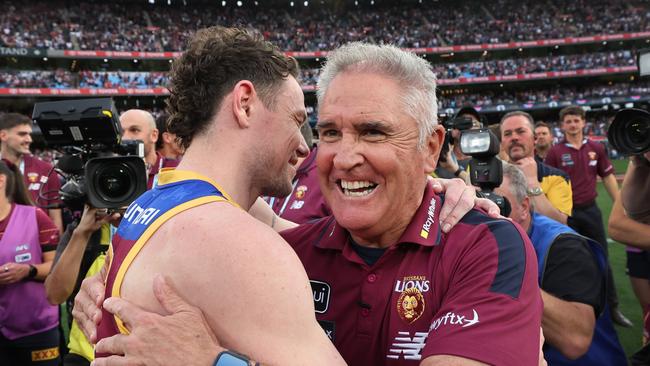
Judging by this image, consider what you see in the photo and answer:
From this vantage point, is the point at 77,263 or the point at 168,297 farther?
the point at 77,263

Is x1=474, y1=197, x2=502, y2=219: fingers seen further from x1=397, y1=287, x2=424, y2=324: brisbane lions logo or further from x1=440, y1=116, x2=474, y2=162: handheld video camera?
x1=440, y1=116, x2=474, y2=162: handheld video camera

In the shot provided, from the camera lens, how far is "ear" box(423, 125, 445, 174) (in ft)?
5.48

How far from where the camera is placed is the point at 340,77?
1596mm

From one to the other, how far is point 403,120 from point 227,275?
0.73 meters

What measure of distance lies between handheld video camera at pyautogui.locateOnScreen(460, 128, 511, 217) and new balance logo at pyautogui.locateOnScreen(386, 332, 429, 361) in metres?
1.13

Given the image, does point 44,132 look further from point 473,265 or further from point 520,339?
point 520,339

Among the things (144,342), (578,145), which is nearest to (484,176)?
(144,342)

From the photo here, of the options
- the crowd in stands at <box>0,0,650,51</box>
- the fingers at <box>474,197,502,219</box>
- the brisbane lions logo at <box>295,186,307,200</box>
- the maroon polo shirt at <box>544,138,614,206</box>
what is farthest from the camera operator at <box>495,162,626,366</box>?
the crowd in stands at <box>0,0,650,51</box>

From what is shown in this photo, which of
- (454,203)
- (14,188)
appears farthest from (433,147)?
(14,188)

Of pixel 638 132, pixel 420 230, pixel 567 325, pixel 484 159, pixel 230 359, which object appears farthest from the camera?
pixel 638 132

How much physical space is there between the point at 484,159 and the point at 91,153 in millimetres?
2060

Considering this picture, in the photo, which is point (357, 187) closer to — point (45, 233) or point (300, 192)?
point (300, 192)

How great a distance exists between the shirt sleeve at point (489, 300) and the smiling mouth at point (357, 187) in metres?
0.29

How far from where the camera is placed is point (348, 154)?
5.09 feet
